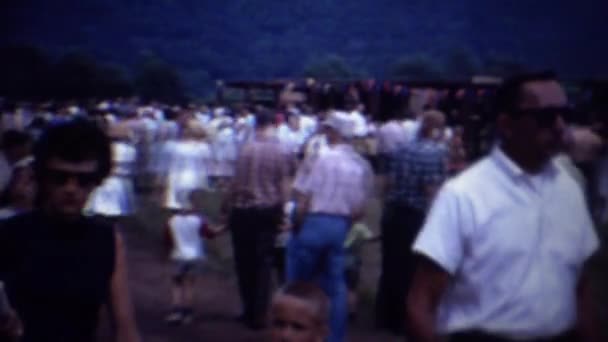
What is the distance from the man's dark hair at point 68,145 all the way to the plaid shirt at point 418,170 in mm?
4848

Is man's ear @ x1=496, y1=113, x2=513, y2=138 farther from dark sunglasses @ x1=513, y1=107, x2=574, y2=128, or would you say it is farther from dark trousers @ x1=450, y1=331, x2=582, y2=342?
dark trousers @ x1=450, y1=331, x2=582, y2=342

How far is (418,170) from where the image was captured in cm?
777

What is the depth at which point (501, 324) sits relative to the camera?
3.00 meters

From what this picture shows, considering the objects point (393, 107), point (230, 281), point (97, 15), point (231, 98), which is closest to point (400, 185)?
point (230, 281)

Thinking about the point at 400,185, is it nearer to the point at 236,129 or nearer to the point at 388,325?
the point at 388,325

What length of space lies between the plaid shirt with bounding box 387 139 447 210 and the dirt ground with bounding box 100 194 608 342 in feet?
4.35

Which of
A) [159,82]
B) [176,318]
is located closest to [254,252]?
[176,318]

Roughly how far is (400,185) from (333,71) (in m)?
75.5

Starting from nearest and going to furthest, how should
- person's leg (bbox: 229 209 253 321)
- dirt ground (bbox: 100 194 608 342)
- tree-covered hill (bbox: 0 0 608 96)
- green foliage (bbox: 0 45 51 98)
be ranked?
person's leg (bbox: 229 209 253 321) → dirt ground (bbox: 100 194 608 342) → green foliage (bbox: 0 45 51 98) → tree-covered hill (bbox: 0 0 608 96)

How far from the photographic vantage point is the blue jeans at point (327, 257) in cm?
708

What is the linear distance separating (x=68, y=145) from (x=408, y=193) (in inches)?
198

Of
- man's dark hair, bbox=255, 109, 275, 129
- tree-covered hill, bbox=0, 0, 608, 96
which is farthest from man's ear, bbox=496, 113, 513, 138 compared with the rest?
tree-covered hill, bbox=0, 0, 608, 96

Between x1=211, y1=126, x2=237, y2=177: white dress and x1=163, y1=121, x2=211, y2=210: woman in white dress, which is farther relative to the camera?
x1=211, y1=126, x2=237, y2=177: white dress

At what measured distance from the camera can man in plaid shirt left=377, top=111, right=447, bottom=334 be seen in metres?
7.77
